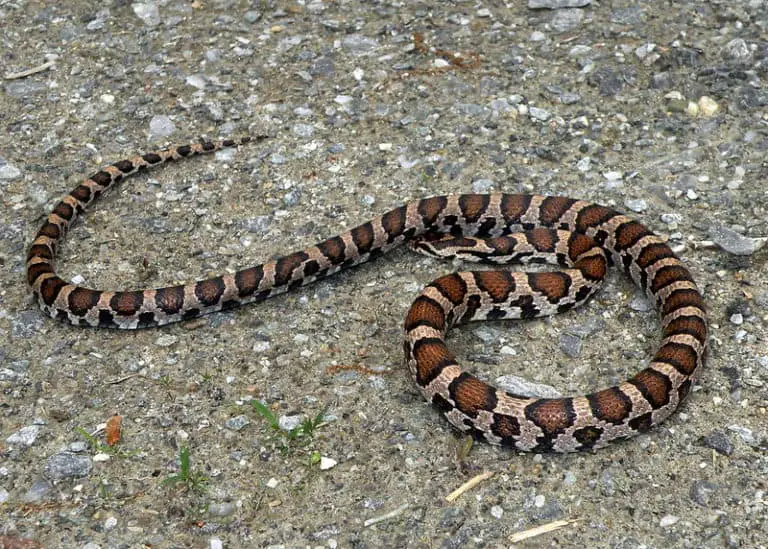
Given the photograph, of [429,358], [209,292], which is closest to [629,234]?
[429,358]

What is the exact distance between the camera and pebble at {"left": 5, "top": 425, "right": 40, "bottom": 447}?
8359 millimetres

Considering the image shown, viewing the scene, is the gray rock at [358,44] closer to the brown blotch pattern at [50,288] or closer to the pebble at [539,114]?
the pebble at [539,114]

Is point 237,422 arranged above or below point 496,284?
below

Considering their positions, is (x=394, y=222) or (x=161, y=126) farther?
(x=161, y=126)

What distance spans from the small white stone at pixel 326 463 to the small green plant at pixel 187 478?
3.44ft

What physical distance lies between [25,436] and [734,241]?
7886 mm

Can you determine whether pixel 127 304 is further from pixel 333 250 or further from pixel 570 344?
pixel 570 344

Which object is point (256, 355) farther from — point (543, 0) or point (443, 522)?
point (543, 0)

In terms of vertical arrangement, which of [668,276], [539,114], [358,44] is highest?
[358,44]

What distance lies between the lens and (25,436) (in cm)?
842

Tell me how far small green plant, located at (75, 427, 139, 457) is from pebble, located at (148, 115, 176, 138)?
5347 millimetres

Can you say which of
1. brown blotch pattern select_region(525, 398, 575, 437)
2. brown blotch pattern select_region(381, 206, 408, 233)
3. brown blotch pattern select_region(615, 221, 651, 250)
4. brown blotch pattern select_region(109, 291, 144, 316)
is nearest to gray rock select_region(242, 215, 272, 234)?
brown blotch pattern select_region(381, 206, 408, 233)

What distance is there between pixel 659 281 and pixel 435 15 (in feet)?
20.9

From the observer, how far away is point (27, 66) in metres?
13.6
